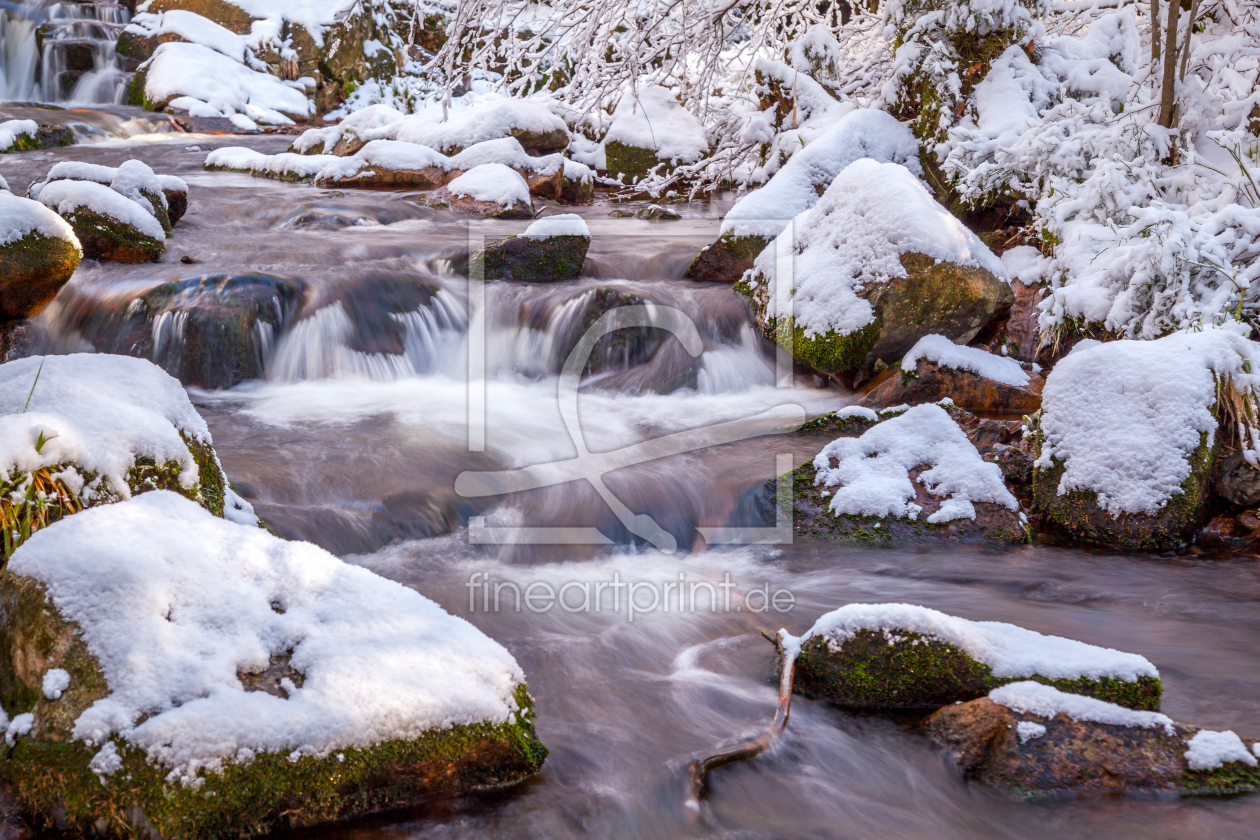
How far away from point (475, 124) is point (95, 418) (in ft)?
36.6

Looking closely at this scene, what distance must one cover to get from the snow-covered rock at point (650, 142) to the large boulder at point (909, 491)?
10.4 m

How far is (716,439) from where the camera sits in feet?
20.0

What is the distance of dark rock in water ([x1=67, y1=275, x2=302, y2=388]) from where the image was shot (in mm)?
6547

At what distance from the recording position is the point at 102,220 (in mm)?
7488

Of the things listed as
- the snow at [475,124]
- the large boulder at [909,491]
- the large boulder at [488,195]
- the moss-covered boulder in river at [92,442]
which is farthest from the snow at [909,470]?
the snow at [475,124]

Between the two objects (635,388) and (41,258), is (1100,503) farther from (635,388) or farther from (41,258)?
(41,258)

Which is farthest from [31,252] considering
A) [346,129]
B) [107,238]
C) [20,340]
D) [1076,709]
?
[346,129]

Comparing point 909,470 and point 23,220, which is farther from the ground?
point 23,220

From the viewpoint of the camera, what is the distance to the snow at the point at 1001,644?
2826 mm

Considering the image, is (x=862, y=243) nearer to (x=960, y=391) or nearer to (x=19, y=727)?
(x=960, y=391)

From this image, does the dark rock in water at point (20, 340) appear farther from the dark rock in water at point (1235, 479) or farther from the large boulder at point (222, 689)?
the dark rock in water at point (1235, 479)

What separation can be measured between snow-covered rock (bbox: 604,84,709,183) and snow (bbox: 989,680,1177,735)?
12.6 metres

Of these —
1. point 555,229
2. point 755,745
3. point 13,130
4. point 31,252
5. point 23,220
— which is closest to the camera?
point 755,745

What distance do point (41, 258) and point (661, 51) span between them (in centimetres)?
477
